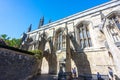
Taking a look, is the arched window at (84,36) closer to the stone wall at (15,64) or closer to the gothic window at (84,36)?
the gothic window at (84,36)

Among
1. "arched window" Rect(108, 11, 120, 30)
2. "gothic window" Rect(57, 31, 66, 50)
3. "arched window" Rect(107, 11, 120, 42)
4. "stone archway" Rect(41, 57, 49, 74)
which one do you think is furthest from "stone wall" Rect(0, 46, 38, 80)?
"arched window" Rect(108, 11, 120, 30)

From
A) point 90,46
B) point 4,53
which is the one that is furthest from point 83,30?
point 4,53

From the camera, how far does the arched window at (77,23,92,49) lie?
11003 mm

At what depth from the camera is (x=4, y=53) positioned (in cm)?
764

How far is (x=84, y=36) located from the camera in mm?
11578

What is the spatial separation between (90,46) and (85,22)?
3.68 meters

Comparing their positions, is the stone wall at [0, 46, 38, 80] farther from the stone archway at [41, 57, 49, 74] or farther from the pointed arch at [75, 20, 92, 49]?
the pointed arch at [75, 20, 92, 49]

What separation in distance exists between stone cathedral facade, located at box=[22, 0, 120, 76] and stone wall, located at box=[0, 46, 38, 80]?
371 centimetres

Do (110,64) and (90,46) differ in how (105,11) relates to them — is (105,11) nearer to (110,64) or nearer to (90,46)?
(90,46)

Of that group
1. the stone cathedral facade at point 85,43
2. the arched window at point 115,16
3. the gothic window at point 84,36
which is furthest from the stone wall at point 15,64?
the arched window at point 115,16

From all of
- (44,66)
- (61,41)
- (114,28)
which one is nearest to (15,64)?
(44,66)

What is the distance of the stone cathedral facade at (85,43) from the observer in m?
8.73

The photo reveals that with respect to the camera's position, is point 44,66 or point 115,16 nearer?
point 115,16

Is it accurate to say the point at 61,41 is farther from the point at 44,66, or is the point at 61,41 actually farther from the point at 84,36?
the point at 44,66
